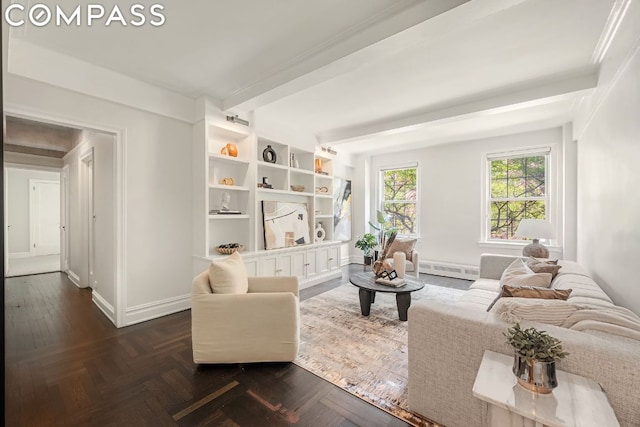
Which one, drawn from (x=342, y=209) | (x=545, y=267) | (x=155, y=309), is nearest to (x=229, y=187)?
(x=155, y=309)

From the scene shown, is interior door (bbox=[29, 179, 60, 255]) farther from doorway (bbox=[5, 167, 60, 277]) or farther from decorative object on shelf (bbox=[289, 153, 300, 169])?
decorative object on shelf (bbox=[289, 153, 300, 169])

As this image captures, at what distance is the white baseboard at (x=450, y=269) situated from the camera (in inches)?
196

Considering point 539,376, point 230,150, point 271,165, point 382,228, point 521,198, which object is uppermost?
point 230,150

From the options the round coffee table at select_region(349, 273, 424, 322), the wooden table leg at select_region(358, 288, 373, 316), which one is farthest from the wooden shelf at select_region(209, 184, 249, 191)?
the wooden table leg at select_region(358, 288, 373, 316)

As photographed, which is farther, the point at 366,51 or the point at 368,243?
the point at 368,243

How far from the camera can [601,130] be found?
2541mm

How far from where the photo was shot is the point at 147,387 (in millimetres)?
1954

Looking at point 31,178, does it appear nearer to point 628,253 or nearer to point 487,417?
point 487,417

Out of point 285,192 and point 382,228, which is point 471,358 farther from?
point 382,228

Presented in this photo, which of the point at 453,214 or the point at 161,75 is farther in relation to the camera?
the point at 453,214

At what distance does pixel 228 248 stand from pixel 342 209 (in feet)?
10.3

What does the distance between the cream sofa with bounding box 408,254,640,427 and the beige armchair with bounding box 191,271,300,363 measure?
976mm

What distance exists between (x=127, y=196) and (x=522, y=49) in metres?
4.13

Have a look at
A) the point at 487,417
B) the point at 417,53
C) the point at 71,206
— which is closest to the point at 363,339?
the point at 487,417
